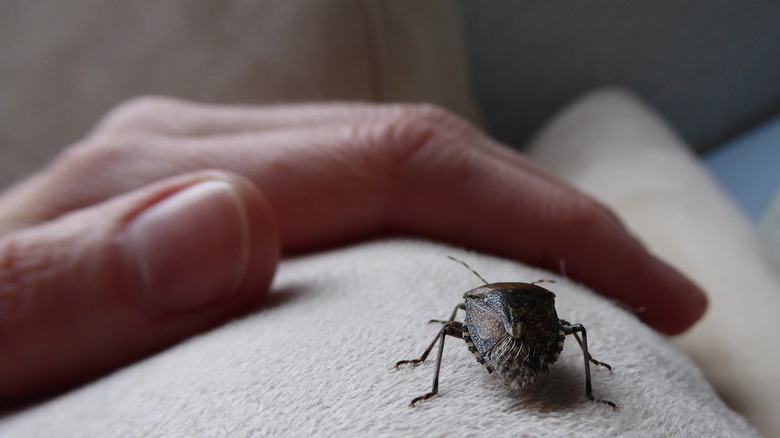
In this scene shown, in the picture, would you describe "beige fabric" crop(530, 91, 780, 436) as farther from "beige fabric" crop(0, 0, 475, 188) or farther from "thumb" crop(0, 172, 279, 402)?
"thumb" crop(0, 172, 279, 402)

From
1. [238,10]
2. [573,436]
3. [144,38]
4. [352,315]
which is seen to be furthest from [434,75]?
[573,436]

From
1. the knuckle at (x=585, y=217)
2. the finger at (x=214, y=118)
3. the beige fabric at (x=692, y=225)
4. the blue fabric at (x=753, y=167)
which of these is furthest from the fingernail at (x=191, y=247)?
the blue fabric at (x=753, y=167)

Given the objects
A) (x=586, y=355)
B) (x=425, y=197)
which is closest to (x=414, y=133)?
(x=425, y=197)

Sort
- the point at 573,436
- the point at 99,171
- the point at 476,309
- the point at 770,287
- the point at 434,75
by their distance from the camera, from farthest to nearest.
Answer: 1. the point at 434,75
2. the point at 770,287
3. the point at 99,171
4. the point at 476,309
5. the point at 573,436

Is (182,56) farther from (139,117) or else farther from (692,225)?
(692,225)

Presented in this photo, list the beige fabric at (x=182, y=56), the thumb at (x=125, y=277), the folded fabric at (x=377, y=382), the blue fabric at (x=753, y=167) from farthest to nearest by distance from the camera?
the blue fabric at (x=753, y=167), the beige fabric at (x=182, y=56), the thumb at (x=125, y=277), the folded fabric at (x=377, y=382)

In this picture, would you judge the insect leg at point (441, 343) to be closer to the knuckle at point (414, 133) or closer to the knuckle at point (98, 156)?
the knuckle at point (414, 133)

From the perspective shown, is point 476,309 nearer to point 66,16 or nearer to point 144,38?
point 144,38
